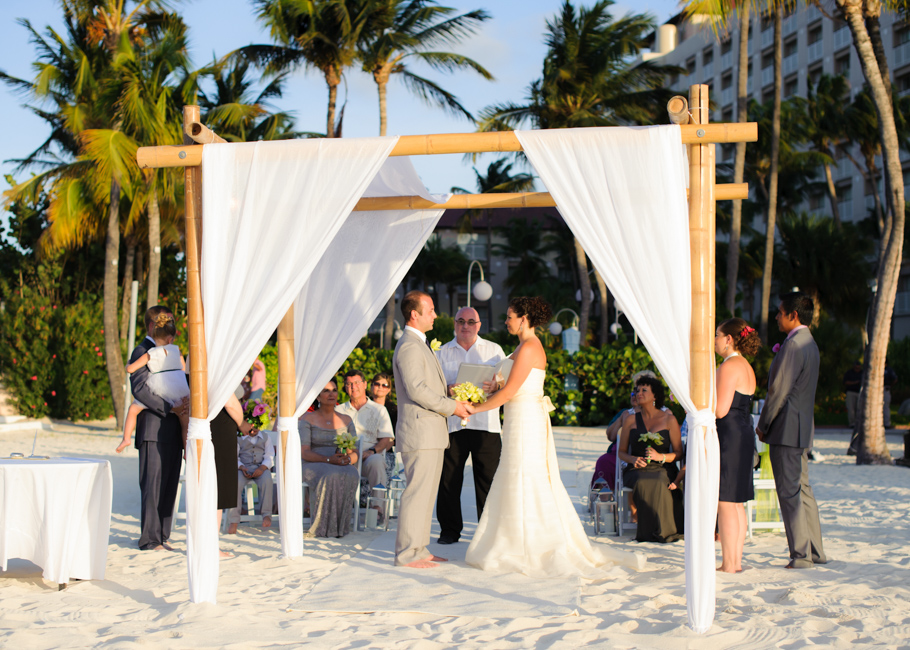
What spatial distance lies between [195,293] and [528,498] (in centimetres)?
255

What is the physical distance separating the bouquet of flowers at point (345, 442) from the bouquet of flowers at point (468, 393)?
147 cm

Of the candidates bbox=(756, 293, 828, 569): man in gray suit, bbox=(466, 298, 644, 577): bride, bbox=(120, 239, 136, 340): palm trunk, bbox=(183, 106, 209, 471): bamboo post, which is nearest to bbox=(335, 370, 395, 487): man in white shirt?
bbox=(466, 298, 644, 577): bride

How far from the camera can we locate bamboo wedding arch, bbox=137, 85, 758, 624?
4543 millimetres

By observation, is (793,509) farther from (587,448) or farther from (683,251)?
(587,448)

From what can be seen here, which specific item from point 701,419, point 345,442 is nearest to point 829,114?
point 345,442

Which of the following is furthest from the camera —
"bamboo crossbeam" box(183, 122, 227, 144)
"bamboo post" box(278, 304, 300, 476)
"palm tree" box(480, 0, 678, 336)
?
"palm tree" box(480, 0, 678, 336)

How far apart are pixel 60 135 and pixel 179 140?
8348mm

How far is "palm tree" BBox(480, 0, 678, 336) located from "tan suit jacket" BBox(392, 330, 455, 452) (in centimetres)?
1956

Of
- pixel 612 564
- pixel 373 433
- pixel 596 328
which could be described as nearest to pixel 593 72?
pixel 596 328

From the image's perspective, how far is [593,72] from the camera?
987 inches

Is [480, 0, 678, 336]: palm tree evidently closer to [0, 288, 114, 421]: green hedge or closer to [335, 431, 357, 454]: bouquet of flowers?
[0, 288, 114, 421]: green hedge

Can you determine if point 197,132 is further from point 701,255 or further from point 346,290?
point 701,255

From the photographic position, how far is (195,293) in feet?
16.5

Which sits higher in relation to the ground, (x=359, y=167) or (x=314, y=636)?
(x=359, y=167)
